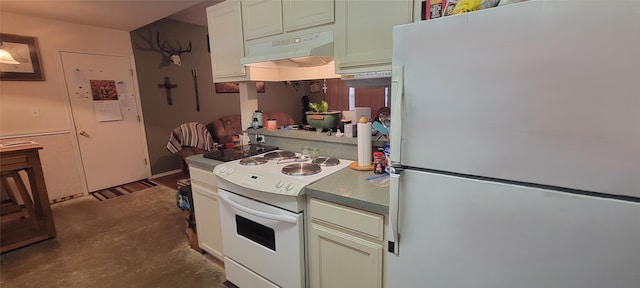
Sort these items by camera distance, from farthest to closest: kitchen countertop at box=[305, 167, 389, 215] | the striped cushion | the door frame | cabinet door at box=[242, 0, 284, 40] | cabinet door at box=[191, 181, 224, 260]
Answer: the striped cushion < the door frame < cabinet door at box=[191, 181, 224, 260] < cabinet door at box=[242, 0, 284, 40] < kitchen countertop at box=[305, 167, 389, 215]

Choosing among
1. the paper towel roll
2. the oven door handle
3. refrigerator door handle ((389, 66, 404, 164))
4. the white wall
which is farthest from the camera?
the white wall

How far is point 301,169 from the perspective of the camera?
161cm

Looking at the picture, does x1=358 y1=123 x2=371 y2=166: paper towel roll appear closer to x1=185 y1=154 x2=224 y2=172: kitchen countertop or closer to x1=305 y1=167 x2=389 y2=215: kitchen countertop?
x1=305 y1=167 x2=389 y2=215: kitchen countertop

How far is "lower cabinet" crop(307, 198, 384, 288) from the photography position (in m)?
1.18

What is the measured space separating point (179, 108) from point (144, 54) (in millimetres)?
Answer: 944

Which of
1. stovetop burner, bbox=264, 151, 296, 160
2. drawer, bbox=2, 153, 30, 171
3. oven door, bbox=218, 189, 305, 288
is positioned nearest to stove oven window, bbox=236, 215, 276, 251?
oven door, bbox=218, 189, 305, 288

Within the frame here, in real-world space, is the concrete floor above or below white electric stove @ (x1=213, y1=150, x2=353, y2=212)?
below

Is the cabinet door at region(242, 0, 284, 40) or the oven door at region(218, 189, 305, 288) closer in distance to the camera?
the oven door at region(218, 189, 305, 288)

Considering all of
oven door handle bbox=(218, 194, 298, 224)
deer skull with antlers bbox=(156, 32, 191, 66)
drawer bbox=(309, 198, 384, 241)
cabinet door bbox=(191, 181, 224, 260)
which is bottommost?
cabinet door bbox=(191, 181, 224, 260)

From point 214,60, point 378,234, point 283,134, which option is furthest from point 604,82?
point 214,60

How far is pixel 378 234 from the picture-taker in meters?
1.16

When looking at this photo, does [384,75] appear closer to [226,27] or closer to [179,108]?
[226,27]

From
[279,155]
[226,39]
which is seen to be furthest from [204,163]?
[226,39]

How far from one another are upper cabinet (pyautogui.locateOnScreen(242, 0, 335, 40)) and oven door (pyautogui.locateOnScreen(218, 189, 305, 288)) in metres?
1.15
